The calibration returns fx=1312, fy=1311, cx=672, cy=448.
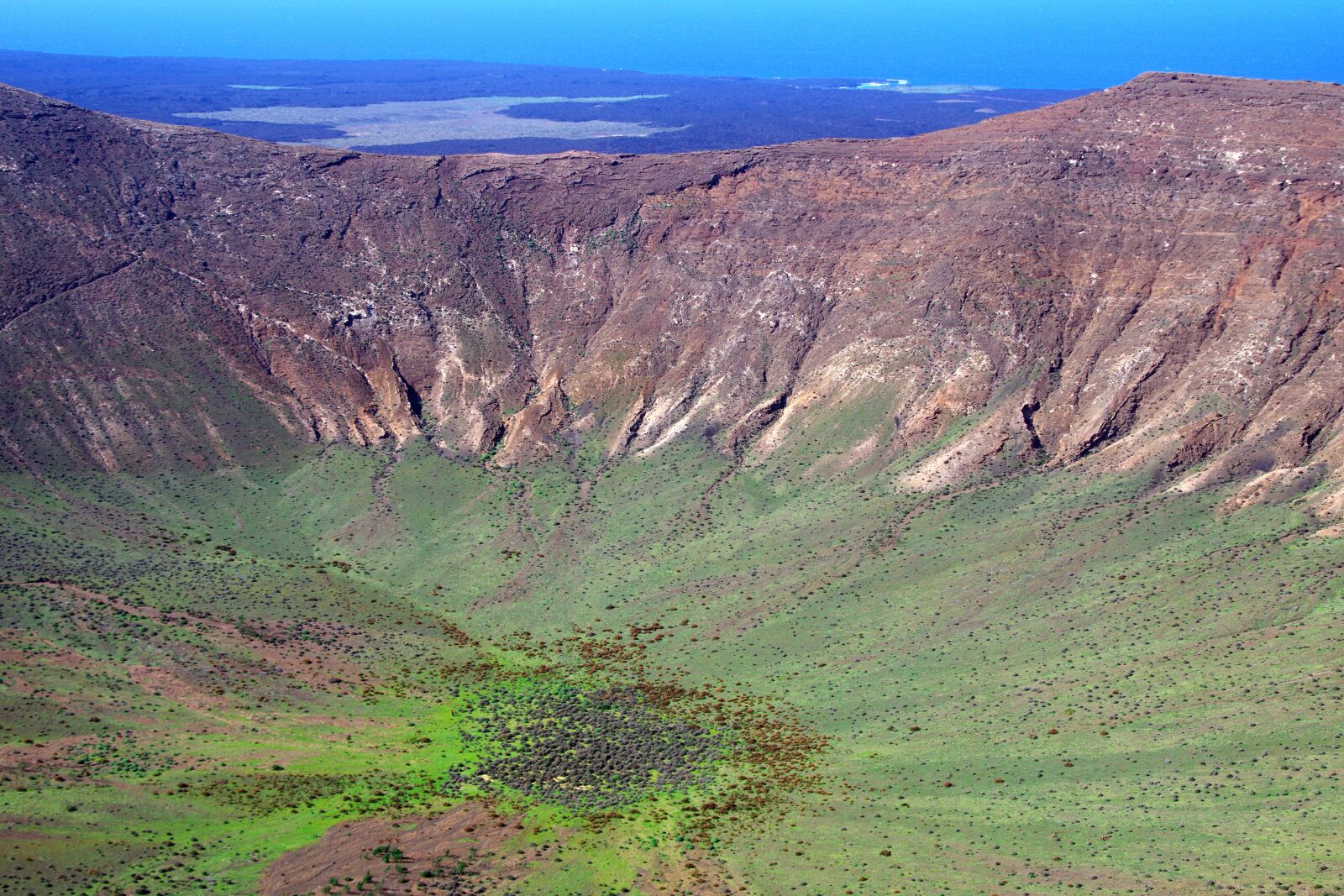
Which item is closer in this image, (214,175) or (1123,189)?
(1123,189)

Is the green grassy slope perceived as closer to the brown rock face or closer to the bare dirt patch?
the bare dirt patch

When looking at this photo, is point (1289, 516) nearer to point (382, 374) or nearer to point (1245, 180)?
point (1245, 180)

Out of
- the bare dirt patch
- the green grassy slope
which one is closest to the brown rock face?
the green grassy slope

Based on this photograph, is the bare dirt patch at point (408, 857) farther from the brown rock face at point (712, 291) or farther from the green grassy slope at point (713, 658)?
the brown rock face at point (712, 291)

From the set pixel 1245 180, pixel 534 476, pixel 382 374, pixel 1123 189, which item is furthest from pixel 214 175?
pixel 1245 180

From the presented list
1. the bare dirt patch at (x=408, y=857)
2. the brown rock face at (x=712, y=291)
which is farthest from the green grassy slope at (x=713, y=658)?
the brown rock face at (x=712, y=291)

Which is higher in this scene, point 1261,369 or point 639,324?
point 639,324
